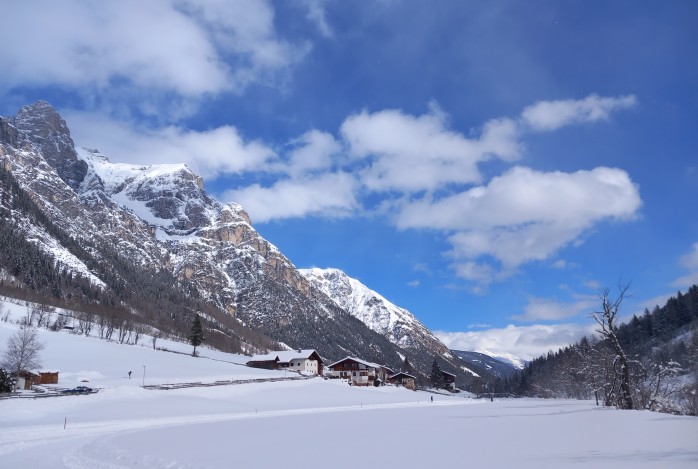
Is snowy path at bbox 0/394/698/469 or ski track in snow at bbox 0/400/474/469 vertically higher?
snowy path at bbox 0/394/698/469

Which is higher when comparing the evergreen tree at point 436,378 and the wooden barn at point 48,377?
the wooden barn at point 48,377

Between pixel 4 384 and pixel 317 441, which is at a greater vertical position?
pixel 317 441

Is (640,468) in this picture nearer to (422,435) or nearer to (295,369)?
(422,435)

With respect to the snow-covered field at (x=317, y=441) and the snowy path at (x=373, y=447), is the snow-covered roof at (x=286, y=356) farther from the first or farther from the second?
the snowy path at (x=373, y=447)

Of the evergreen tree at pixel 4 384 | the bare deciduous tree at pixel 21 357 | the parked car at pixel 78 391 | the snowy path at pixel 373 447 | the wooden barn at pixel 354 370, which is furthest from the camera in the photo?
the wooden barn at pixel 354 370

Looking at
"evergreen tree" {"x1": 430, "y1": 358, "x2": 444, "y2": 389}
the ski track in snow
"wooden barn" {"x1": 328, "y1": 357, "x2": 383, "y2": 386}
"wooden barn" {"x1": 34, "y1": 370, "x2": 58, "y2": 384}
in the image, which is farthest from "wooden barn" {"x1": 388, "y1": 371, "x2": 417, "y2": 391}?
the ski track in snow

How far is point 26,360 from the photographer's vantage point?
66.8m

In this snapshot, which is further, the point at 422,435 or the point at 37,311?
the point at 37,311

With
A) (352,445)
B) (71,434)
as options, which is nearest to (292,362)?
(71,434)

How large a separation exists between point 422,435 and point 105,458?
14921 mm

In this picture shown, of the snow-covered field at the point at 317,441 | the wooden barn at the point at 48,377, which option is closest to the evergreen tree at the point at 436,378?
the snow-covered field at the point at 317,441

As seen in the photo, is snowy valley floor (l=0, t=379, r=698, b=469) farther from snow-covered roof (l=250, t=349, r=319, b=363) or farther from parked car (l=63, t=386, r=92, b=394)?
snow-covered roof (l=250, t=349, r=319, b=363)

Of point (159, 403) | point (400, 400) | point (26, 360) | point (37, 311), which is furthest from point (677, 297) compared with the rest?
point (37, 311)

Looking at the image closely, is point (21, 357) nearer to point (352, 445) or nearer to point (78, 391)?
point (78, 391)
